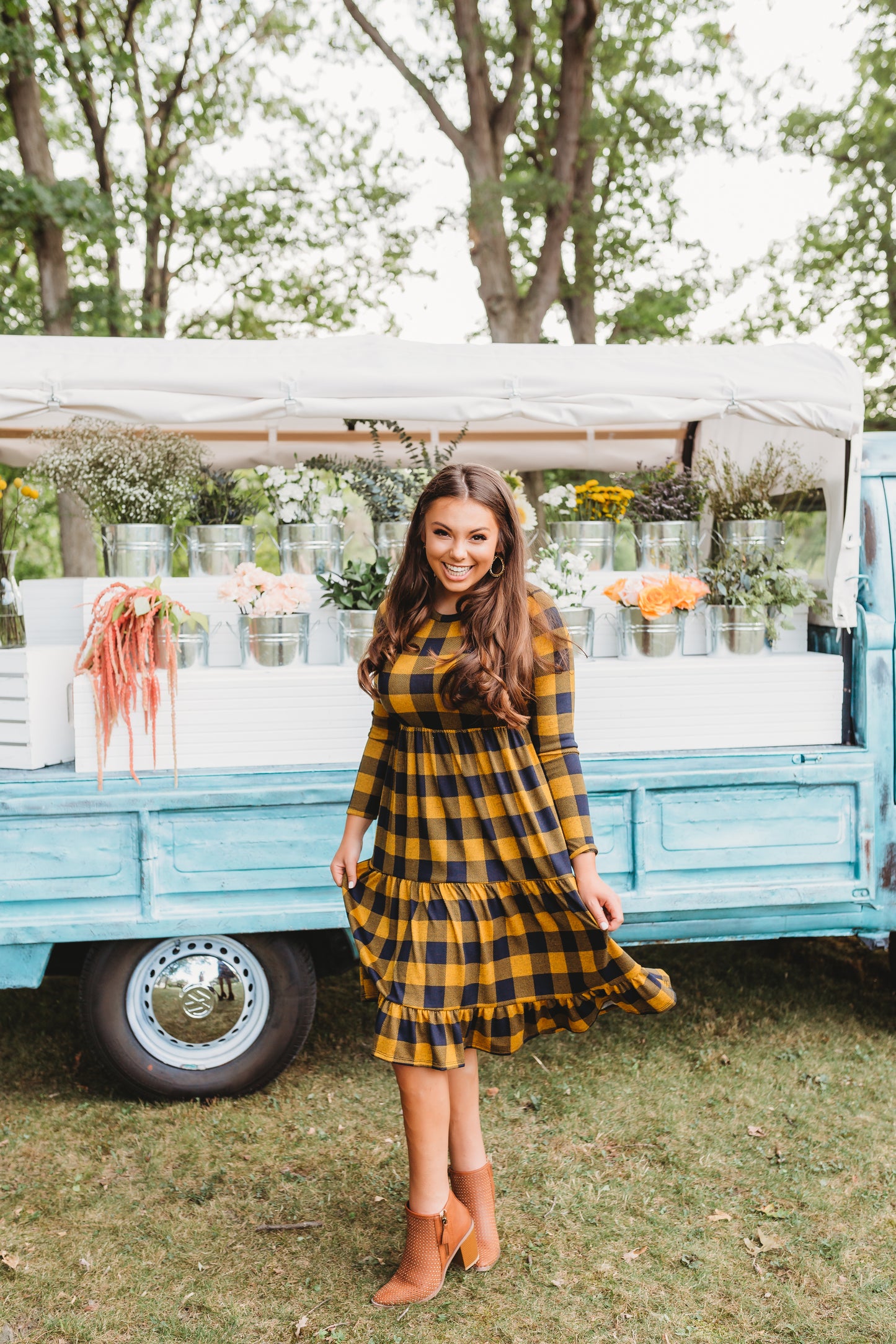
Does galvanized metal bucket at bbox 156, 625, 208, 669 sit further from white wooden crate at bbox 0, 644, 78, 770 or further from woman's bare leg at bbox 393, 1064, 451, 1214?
woman's bare leg at bbox 393, 1064, 451, 1214

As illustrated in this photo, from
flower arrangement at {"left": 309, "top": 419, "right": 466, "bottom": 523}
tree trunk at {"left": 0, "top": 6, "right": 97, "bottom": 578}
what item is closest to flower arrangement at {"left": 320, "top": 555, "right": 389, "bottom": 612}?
flower arrangement at {"left": 309, "top": 419, "right": 466, "bottom": 523}

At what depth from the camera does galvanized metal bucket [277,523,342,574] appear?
14.4 feet

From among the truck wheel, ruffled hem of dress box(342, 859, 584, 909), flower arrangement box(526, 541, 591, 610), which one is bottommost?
the truck wheel

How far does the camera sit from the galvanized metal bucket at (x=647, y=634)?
4203 millimetres

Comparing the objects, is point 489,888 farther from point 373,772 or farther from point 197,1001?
point 197,1001

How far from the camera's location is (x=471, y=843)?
2570 millimetres

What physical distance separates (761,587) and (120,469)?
8.38 feet

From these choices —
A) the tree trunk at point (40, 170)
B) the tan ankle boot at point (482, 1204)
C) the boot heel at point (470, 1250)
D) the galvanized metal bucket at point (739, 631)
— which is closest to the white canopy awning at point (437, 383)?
the galvanized metal bucket at point (739, 631)

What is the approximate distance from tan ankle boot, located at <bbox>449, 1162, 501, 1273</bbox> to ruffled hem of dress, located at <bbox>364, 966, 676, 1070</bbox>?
13.3 inches

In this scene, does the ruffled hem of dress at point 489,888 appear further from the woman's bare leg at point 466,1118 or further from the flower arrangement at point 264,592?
the flower arrangement at point 264,592

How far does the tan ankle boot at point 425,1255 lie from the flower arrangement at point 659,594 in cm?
224

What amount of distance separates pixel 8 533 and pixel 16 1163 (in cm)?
264

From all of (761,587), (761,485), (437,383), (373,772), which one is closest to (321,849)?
(373,772)

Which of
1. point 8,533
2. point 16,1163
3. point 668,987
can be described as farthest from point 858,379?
point 16,1163
